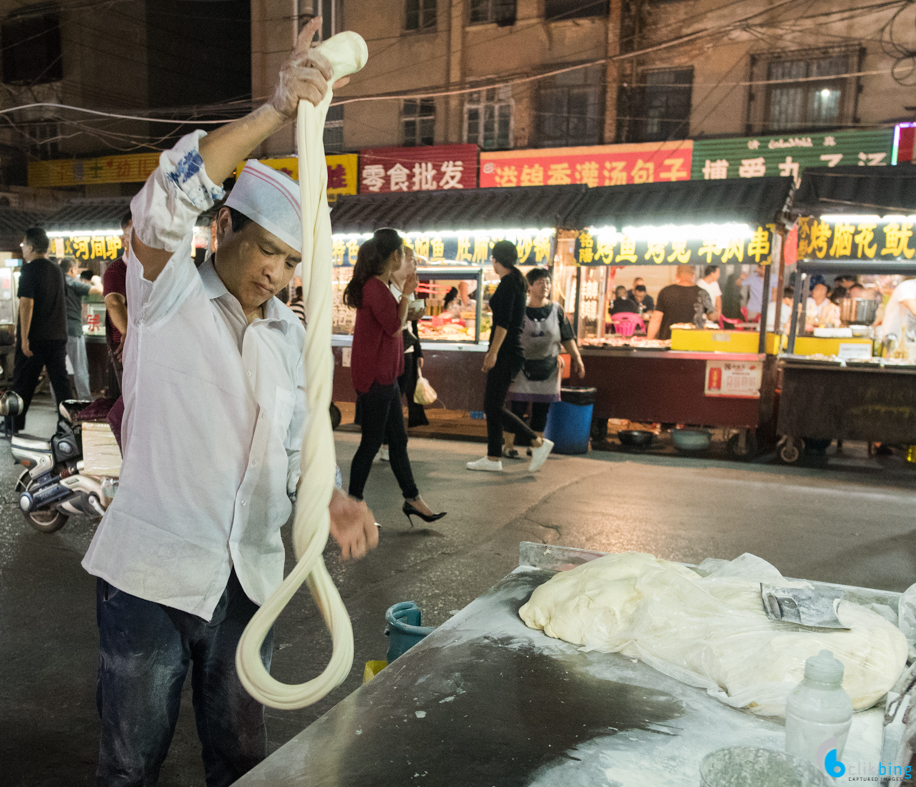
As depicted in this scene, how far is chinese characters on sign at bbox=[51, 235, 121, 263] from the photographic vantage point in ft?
46.2

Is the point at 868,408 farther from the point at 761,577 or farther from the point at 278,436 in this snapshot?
the point at 278,436

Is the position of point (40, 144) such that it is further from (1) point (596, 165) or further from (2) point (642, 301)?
(2) point (642, 301)

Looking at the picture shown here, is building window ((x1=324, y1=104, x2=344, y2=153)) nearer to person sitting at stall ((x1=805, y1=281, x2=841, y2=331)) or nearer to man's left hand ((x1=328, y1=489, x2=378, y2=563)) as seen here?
person sitting at stall ((x1=805, y1=281, x2=841, y2=331))

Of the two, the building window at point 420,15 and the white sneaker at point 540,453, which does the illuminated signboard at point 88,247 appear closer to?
the building window at point 420,15

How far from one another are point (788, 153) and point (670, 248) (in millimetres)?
5354

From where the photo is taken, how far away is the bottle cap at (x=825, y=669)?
1.50 m

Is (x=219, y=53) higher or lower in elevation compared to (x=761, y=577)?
higher

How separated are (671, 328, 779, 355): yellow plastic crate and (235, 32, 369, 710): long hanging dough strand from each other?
884 centimetres

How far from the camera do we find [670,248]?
991cm

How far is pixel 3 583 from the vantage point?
173 inches

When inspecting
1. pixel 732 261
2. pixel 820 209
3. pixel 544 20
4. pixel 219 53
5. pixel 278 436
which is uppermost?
pixel 219 53

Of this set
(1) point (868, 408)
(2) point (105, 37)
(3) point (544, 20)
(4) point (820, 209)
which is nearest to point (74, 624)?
(1) point (868, 408)

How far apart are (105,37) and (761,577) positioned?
24.3 m

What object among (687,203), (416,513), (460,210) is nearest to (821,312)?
(687,203)
